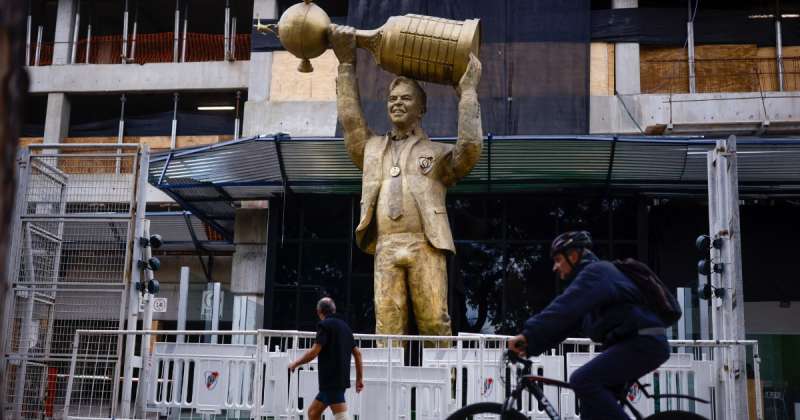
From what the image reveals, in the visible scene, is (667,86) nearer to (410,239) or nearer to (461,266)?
(461,266)

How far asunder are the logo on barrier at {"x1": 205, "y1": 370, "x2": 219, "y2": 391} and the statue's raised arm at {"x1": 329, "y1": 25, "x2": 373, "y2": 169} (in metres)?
2.74

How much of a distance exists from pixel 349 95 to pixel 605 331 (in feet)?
18.0

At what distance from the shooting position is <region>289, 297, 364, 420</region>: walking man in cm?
817

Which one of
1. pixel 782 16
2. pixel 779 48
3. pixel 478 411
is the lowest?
pixel 478 411

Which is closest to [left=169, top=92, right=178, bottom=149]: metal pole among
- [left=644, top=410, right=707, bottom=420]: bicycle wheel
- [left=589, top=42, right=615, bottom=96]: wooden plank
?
[left=589, top=42, right=615, bottom=96]: wooden plank

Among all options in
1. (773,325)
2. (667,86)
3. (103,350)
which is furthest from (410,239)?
(667,86)

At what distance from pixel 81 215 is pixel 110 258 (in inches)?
28.5

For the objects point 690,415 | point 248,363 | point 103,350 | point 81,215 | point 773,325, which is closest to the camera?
point 690,415

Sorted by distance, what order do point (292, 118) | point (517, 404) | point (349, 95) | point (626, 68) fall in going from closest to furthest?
point (517, 404) → point (349, 95) → point (626, 68) → point (292, 118)

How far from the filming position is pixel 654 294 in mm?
5488

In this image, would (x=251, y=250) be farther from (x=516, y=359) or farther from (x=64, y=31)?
(x=516, y=359)

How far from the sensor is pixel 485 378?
9.02 meters

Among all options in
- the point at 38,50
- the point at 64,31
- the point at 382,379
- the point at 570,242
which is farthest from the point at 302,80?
the point at 570,242

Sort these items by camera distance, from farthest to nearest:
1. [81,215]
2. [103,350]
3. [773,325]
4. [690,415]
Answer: [773,325], [81,215], [103,350], [690,415]
